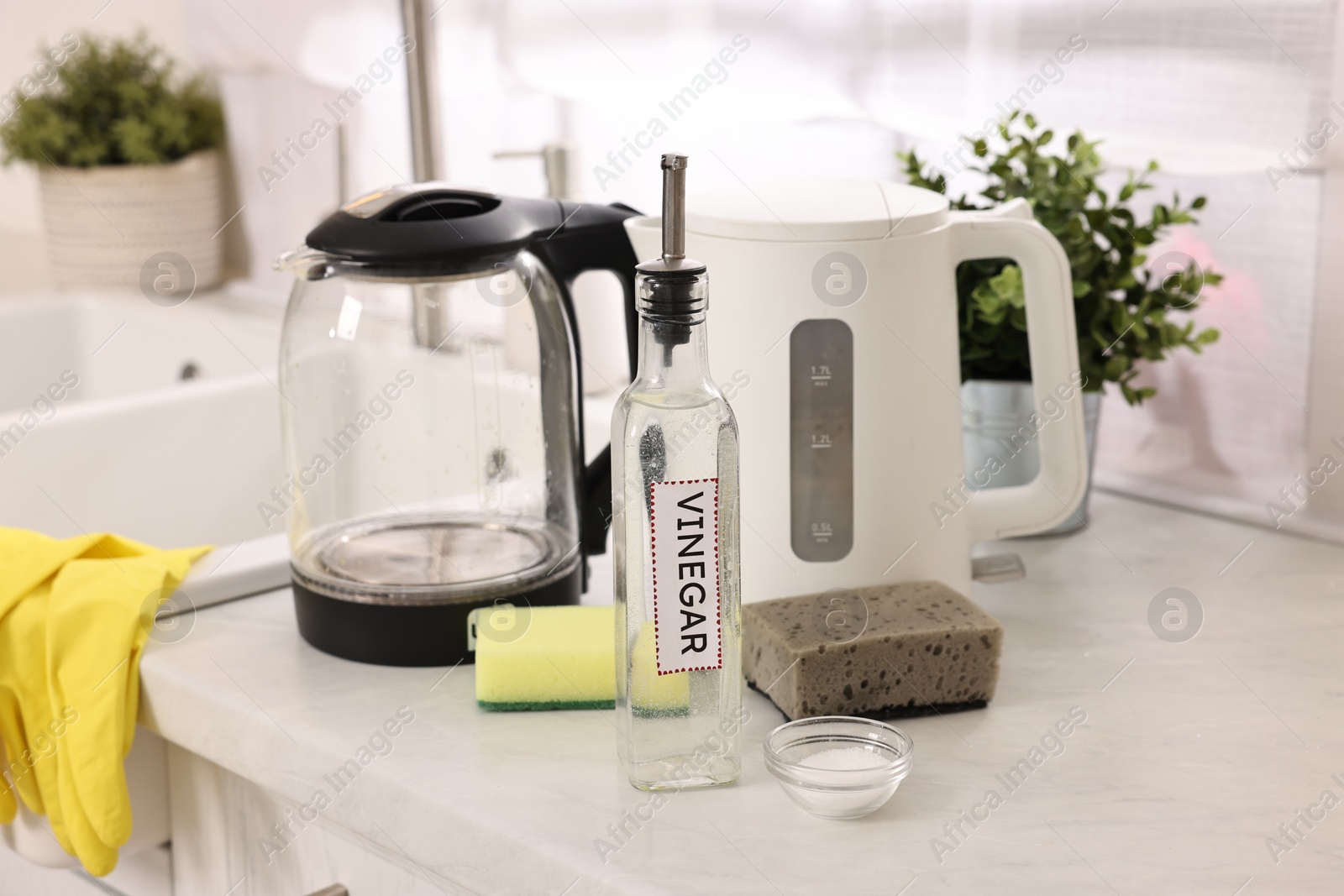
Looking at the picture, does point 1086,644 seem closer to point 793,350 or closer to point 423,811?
point 793,350

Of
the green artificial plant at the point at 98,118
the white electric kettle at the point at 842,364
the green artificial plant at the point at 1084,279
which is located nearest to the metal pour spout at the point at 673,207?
the white electric kettle at the point at 842,364

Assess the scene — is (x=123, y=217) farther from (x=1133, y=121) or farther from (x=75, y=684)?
(x=1133, y=121)

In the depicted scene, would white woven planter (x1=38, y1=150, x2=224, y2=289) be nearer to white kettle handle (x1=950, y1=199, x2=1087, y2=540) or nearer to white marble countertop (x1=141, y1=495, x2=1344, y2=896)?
white marble countertop (x1=141, y1=495, x2=1344, y2=896)

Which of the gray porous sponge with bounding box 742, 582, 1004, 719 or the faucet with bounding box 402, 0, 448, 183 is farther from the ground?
the faucet with bounding box 402, 0, 448, 183

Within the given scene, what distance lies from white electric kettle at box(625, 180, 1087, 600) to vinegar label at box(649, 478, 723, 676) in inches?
5.8

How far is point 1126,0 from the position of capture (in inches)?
36.9

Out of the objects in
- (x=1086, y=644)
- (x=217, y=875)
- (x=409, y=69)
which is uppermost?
(x=409, y=69)

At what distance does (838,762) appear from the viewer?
581 mm

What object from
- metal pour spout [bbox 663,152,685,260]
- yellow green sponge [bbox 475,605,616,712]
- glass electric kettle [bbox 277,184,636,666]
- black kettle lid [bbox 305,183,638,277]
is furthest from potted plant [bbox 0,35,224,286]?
metal pour spout [bbox 663,152,685,260]

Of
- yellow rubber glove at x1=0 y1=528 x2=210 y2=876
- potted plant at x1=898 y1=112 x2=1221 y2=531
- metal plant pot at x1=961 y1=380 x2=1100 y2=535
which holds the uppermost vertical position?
potted plant at x1=898 y1=112 x2=1221 y2=531

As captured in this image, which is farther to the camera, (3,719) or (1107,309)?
(1107,309)

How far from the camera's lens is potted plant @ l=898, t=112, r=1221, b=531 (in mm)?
868

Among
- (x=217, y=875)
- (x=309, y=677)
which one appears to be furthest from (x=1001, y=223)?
(x=217, y=875)

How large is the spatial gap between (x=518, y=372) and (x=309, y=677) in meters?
0.21
